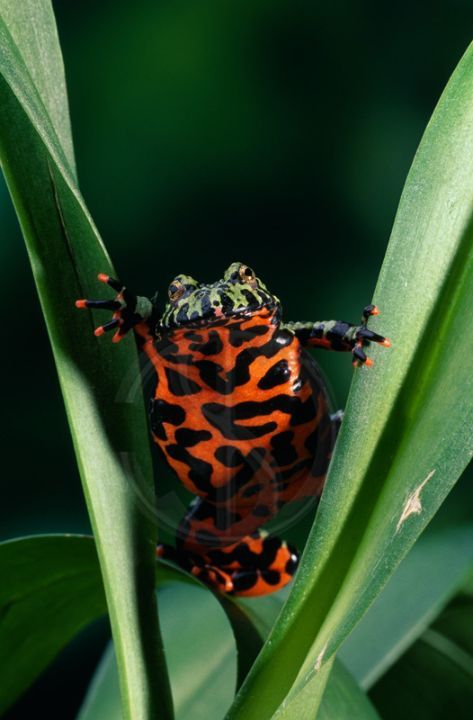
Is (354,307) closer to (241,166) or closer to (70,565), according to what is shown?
(241,166)

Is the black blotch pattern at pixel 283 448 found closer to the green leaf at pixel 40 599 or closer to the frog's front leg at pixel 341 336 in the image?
the frog's front leg at pixel 341 336

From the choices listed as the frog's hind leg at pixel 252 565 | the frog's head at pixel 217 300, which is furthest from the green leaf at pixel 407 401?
the frog's hind leg at pixel 252 565

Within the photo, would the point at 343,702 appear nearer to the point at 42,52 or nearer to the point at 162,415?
the point at 162,415

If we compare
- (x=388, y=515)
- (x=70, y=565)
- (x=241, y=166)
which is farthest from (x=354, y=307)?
(x=388, y=515)

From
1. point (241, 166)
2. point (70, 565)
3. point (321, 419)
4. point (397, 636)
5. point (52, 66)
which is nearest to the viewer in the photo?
point (52, 66)

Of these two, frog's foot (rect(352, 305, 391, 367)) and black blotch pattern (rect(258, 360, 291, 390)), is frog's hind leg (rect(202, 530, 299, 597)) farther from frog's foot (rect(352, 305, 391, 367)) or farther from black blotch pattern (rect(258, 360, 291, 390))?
frog's foot (rect(352, 305, 391, 367))

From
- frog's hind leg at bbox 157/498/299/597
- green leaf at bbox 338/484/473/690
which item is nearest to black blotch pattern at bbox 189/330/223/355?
frog's hind leg at bbox 157/498/299/597

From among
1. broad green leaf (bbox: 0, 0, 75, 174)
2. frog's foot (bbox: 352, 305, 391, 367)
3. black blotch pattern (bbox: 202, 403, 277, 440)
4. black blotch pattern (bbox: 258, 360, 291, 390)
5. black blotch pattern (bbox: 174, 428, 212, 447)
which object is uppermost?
broad green leaf (bbox: 0, 0, 75, 174)
